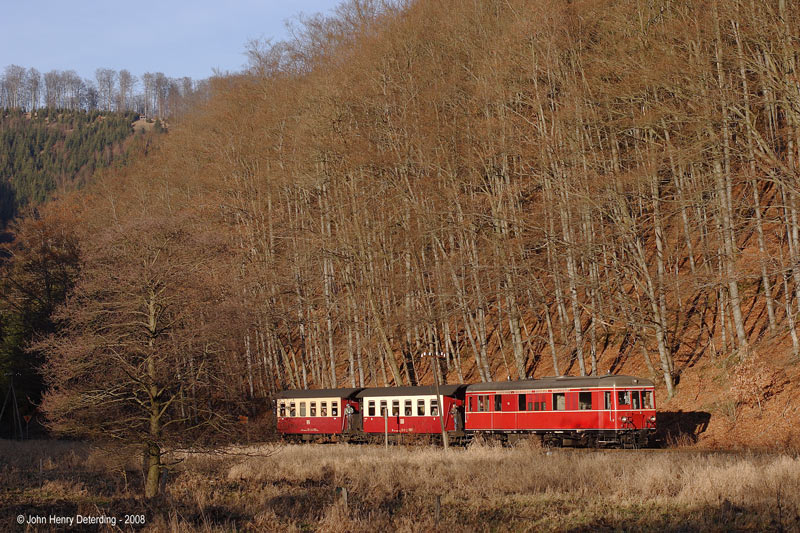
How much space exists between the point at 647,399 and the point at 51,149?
157573 mm

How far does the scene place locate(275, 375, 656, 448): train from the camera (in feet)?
80.5

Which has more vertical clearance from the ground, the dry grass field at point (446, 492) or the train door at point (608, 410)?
the train door at point (608, 410)

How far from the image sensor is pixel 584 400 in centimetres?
2516

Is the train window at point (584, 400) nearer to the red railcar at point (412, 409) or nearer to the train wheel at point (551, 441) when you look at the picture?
the train wheel at point (551, 441)

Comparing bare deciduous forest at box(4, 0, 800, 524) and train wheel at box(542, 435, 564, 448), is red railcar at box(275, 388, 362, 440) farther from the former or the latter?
train wheel at box(542, 435, 564, 448)

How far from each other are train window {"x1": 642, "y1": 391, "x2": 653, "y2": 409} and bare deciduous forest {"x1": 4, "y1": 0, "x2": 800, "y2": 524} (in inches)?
53.2

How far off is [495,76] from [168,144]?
133ft

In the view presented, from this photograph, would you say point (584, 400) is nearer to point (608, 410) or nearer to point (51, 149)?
point (608, 410)

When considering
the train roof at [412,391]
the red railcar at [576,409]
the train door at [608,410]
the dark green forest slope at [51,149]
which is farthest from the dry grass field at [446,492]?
the dark green forest slope at [51,149]

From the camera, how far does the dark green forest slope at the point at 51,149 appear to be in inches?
5276

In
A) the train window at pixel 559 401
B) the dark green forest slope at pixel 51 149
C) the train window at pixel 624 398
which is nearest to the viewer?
the train window at pixel 624 398

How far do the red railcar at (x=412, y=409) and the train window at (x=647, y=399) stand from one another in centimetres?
729

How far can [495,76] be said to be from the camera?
29094 millimetres

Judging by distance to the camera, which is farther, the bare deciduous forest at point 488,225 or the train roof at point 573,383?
the train roof at point 573,383
